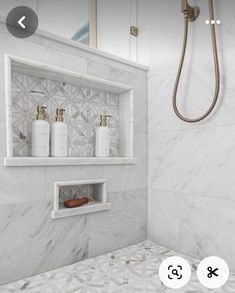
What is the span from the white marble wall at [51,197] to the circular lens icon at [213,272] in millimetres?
410

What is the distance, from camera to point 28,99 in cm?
104

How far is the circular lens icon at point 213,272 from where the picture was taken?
0.94 m

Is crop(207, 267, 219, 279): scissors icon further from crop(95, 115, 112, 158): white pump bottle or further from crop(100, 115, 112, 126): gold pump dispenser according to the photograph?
crop(100, 115, 112, 126): gold pump dispenser

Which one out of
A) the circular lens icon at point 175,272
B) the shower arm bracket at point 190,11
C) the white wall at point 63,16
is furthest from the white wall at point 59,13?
the circular lens icon at point 175,272

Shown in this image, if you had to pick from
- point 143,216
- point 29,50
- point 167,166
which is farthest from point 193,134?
point 29,50

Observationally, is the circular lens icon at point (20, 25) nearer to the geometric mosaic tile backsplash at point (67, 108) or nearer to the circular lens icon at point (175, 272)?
the geometric mosaic tile backsplash at point (67, 108)

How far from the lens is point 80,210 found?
1.09m

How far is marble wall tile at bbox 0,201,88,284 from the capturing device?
928 mm

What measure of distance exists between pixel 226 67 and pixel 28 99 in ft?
2.85

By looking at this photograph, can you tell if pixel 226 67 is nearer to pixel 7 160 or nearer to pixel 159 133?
pixel 159 133

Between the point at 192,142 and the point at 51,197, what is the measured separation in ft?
2.32

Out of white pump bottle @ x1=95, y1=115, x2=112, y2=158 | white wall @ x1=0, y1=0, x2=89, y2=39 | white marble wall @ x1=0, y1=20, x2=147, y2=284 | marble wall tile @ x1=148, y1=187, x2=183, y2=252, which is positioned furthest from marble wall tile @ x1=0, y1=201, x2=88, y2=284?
white wall @ x1=0, y1=0, x2=89, y2=39

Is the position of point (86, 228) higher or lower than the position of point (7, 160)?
lower

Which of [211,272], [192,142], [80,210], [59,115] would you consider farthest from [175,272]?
[59,115]
